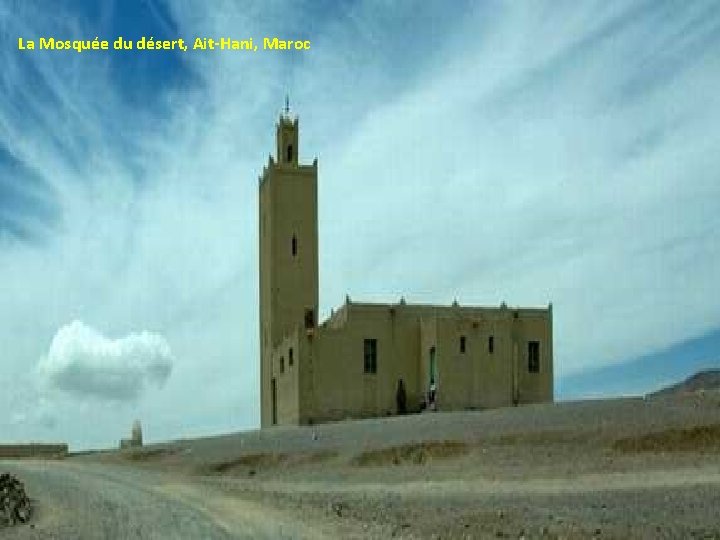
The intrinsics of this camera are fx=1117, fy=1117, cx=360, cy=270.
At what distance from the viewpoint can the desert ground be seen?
17.5 meters

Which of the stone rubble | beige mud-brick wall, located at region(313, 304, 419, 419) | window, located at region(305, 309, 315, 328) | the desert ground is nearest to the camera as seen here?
the desert ground

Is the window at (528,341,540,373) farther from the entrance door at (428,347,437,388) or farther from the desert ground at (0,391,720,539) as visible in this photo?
the desert ground at (0,391,720,539)

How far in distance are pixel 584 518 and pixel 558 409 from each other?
67.5 ft

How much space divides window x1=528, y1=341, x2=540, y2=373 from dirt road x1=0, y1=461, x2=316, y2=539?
25.6 meters

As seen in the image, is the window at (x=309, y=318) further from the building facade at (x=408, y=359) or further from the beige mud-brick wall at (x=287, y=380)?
the beige mud-brick wall at (x=287, y=380)

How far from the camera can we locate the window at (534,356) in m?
54.5

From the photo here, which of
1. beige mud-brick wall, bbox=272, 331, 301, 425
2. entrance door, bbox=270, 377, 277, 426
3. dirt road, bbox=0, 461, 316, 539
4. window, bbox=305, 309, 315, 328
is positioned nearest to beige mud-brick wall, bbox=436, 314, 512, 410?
beige mud-brick wall, bbox=272, 331, 301, 425

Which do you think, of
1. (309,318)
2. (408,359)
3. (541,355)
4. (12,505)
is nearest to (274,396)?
(309,318)

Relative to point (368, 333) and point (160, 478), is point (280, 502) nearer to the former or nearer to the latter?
point (160, 478)

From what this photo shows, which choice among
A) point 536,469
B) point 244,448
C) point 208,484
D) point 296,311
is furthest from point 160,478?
point 296,311

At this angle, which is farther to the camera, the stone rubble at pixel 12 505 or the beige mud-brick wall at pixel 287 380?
the beige mud-brick wall at pixel 287 380

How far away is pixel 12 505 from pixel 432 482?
1022cm

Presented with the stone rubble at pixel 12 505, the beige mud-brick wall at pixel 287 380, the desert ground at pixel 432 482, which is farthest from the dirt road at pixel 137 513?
the beige mud-brick wall at pixel 287 380

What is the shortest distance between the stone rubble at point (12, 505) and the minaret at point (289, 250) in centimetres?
3058
